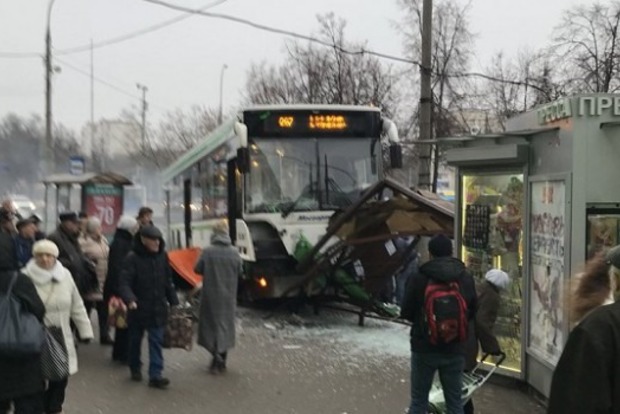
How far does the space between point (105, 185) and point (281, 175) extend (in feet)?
21.3

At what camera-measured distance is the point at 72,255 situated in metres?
8.55

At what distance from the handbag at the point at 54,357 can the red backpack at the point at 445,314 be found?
105 inches

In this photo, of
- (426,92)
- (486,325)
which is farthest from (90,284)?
(426,92)

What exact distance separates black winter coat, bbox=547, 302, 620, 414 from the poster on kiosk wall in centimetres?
442

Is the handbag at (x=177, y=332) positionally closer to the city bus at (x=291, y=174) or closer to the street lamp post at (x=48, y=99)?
the city bus at (x=291, y=174)

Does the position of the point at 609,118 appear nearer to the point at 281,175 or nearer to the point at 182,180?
the point at 281,175

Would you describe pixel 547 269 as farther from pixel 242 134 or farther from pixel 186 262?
pixel 186 262

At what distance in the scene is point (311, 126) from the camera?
1240 cm

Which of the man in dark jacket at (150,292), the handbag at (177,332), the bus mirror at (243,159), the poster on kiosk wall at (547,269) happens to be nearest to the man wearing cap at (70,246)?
the man in dark jacket at (150,292)

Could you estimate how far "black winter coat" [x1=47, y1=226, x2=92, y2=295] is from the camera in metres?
8.49

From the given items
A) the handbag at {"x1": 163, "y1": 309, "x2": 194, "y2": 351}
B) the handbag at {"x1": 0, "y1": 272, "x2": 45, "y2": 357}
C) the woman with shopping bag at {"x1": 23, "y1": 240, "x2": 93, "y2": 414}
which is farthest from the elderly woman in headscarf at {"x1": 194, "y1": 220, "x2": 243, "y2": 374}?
the handbag at {"x1": 0, "y1": 272, "x2": 45, "y2": 357}

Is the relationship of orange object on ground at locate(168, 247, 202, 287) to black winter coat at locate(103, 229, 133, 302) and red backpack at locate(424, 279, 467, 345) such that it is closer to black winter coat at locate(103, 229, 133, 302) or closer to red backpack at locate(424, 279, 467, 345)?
black winter coat at locate(103, 229, 133, 302)

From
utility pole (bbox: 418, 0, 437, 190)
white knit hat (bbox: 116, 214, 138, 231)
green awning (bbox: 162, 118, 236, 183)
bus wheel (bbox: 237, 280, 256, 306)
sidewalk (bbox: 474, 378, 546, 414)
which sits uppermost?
utility pole (bbox: 418, 0, 437, 190)

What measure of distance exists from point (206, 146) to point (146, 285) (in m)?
7.29
